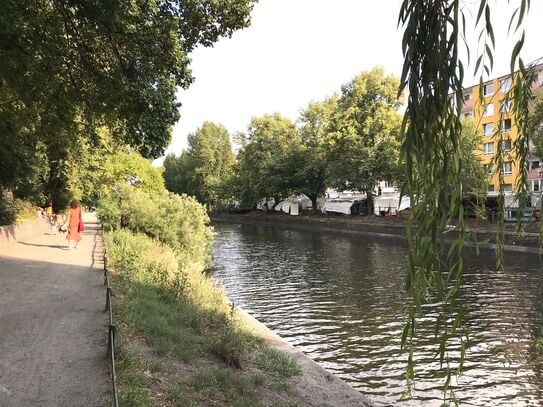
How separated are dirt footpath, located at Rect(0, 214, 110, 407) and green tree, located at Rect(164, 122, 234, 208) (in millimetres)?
76902

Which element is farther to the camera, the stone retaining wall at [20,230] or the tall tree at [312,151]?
the tall tree at [312,151]

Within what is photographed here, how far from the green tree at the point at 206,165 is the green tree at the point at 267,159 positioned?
14.0 m

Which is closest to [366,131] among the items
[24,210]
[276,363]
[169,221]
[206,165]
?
[169,221]

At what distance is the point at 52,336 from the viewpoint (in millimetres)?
7742

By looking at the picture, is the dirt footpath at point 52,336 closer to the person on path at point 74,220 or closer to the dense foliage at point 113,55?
the person on path at point 74,220

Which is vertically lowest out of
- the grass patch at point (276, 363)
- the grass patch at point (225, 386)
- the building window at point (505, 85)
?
the grass patch at point (276, 363)

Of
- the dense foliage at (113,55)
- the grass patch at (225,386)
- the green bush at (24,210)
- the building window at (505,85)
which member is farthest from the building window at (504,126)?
the green bush at (24,210)

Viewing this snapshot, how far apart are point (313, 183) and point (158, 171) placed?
78.0ft

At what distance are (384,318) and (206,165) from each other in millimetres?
86406

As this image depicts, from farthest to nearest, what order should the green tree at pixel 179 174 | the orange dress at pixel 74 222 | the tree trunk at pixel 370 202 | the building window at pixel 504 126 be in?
the green tree at pixel 179 174
the tree trunk at pixel 370 202
the orange dress at pixel 74 222
the building window at pixel 504 126

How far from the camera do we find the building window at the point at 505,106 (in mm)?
2505

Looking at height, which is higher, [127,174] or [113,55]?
[113,55]

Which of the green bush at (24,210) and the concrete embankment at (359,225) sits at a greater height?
the green bush at (24,210)

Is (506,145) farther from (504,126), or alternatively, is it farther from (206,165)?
(206,165)
